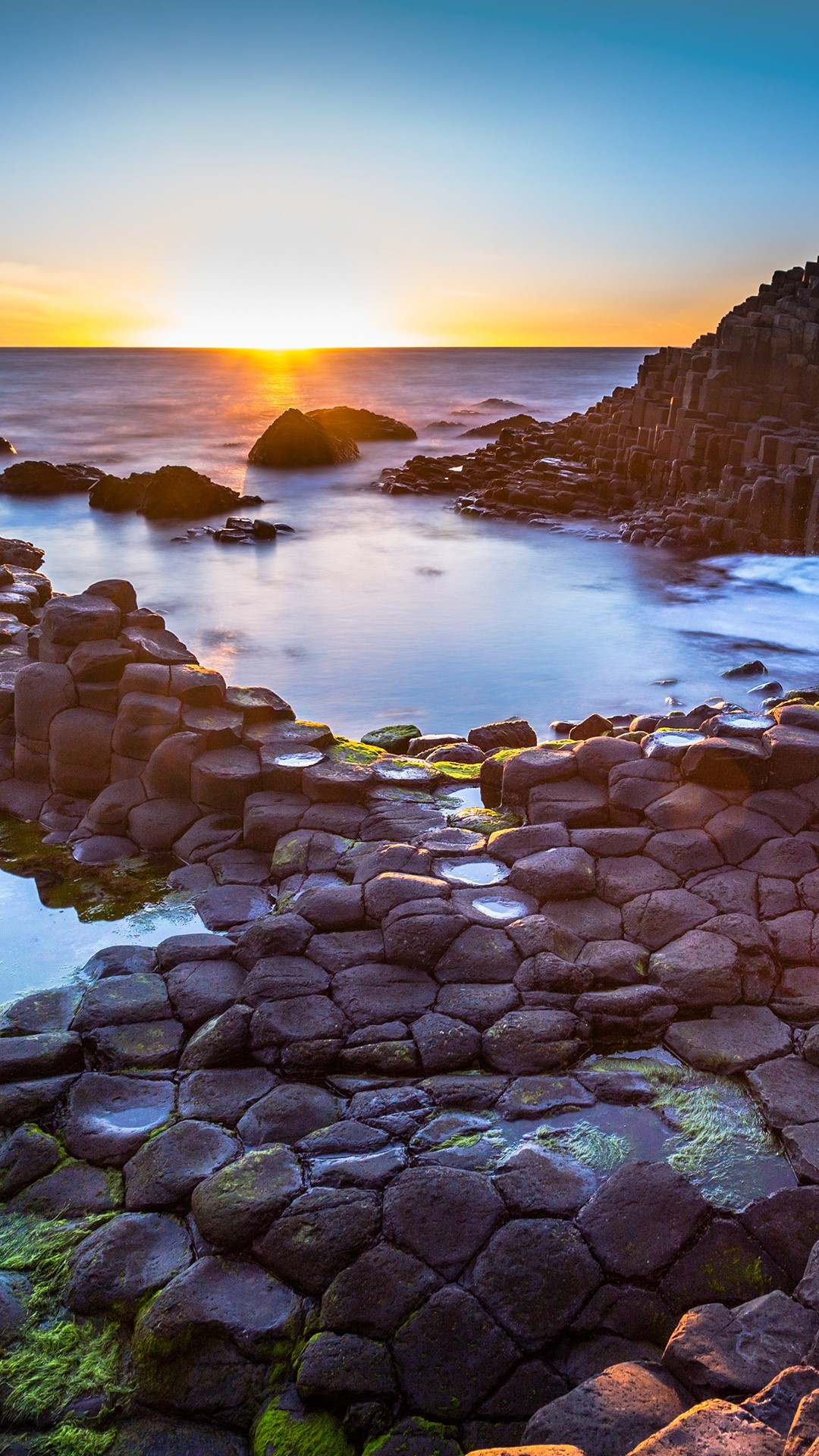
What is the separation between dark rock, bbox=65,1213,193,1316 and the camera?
9.40 ft

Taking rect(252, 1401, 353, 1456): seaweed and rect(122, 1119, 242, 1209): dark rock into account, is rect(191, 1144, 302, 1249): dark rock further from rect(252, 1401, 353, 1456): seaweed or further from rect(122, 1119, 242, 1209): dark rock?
rect(252, 1401, 353, 1456): seaweed

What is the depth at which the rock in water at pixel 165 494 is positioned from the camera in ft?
63.2

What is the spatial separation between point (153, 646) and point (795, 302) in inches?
730

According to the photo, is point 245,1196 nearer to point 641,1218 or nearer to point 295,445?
point 641,1218

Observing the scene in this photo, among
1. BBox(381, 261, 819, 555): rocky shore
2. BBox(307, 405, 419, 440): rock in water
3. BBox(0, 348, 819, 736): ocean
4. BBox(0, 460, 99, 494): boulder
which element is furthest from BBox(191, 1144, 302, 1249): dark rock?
BBox(307, 405, 419, 440): rock in water

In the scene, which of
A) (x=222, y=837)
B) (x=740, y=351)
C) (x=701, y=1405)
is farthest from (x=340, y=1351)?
(x=740, y=351)

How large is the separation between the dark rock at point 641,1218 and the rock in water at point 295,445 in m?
25.4

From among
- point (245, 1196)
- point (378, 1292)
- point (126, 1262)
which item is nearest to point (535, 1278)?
point (378, 1292)

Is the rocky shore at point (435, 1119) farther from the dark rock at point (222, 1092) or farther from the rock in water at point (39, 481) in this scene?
the rock in water at point (39, 481)

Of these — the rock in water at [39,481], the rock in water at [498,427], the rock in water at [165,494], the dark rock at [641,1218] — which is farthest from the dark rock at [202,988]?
the rock in water at [498,427]

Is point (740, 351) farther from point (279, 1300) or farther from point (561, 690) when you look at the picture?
point (279, 1300)

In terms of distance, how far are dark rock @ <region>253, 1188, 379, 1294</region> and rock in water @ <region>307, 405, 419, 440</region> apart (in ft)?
102

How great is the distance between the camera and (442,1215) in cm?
290

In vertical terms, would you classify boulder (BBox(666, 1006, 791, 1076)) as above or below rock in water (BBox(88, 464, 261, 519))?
below
